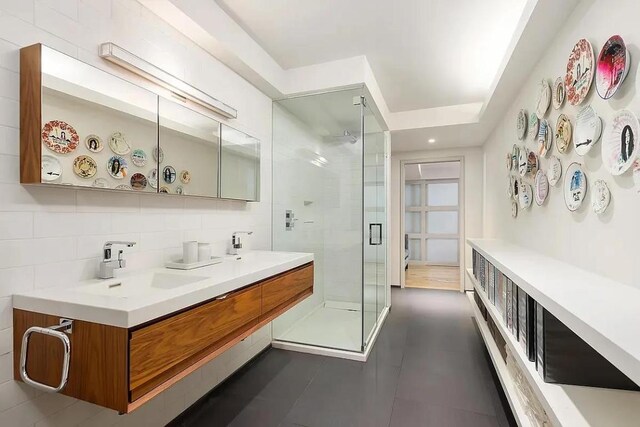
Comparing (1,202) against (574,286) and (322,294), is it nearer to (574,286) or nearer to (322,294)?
(574,286)

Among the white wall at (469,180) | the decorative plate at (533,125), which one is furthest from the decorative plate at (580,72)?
the white wall at (469,180)

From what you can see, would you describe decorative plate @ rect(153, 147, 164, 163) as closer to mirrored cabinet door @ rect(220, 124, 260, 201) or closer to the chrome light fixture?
the chrome light fixture

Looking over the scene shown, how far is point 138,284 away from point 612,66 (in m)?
2.27

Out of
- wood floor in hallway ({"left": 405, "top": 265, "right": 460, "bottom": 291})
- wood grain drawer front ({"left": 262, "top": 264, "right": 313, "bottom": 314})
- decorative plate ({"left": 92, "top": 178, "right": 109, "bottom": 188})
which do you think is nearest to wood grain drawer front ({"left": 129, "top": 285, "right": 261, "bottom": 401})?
wood grain drawer front ({"left": 262, "top": 264, "right": 313, "bottom": 314})

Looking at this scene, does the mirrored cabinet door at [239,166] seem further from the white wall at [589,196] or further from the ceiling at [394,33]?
the white wall at [589,196]

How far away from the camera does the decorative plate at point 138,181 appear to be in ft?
5.22

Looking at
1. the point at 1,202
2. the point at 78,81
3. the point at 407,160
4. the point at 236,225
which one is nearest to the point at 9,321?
the point at 1,202

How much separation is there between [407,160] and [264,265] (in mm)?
4188

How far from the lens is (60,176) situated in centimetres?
128

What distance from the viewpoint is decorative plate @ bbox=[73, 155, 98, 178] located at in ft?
4.42

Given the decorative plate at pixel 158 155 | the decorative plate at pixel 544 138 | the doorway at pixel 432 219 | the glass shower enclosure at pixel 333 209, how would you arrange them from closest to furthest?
the decorative plate at pixel 158 155 < the decorative plate at pixel 544 138 < the glass shower enclosure at pixel 333 209 < the doorway at pixel 432 219

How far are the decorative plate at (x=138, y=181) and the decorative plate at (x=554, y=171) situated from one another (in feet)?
7.54

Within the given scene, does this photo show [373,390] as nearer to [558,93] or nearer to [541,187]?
[541,187]

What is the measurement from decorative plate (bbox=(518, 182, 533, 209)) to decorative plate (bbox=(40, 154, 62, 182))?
283cm
